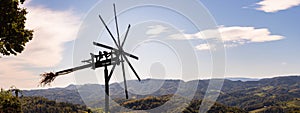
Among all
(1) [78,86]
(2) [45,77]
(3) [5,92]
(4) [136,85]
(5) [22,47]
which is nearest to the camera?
(2) [45,77]

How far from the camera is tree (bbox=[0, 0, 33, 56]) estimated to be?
20.3 metres

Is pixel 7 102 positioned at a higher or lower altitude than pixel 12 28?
lower

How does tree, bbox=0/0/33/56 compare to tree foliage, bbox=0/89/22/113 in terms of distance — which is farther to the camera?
tree foliage, bbox=0/89/22/113

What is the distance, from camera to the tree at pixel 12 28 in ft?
66.6

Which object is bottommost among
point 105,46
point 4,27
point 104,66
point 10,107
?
point 10,107

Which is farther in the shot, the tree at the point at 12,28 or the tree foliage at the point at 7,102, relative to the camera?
the tree foliage at the point at 7,102

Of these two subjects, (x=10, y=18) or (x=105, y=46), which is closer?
(x=105, y=46)

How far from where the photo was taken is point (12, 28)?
20547 mm

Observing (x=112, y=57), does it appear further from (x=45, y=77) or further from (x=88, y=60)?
(x=45, y=77)

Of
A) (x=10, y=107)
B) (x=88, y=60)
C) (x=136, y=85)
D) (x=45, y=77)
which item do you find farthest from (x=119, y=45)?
(x=10, y=107)

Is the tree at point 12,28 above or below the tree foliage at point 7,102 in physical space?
above

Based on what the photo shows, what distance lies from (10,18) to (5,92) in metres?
6.44

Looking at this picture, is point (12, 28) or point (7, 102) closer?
point (12, 28)

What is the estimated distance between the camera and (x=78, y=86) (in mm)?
19094
